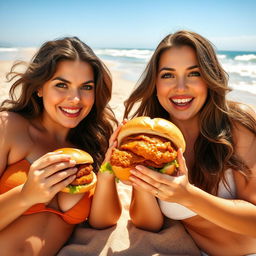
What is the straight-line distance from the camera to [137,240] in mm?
3340

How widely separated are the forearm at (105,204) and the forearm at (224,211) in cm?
103

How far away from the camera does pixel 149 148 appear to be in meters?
2.38

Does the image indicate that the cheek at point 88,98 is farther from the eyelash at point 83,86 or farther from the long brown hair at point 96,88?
the long brown hair at point 96,88

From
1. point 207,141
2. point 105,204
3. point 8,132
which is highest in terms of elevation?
point 8,132

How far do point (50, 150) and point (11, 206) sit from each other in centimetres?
89

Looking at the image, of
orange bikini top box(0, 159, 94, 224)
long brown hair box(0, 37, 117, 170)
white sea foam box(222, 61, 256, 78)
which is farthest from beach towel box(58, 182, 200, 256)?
white sea foam box(222, 61, 256, 78)

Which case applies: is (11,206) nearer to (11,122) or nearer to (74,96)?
(11,122)

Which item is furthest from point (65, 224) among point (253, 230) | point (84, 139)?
point (253, 230)

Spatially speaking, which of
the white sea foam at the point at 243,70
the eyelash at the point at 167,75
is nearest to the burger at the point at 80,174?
the eyelash at the point at 167,75

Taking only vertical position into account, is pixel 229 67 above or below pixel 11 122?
below

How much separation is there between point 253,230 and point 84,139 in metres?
2.38

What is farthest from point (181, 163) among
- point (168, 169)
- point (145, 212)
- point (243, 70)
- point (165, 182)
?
point (243, 70)

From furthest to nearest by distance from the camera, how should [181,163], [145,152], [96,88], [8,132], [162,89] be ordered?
[96,88], [162,89], [8,132], [181,163], [145,152]

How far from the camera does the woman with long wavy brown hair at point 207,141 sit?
295 cm
